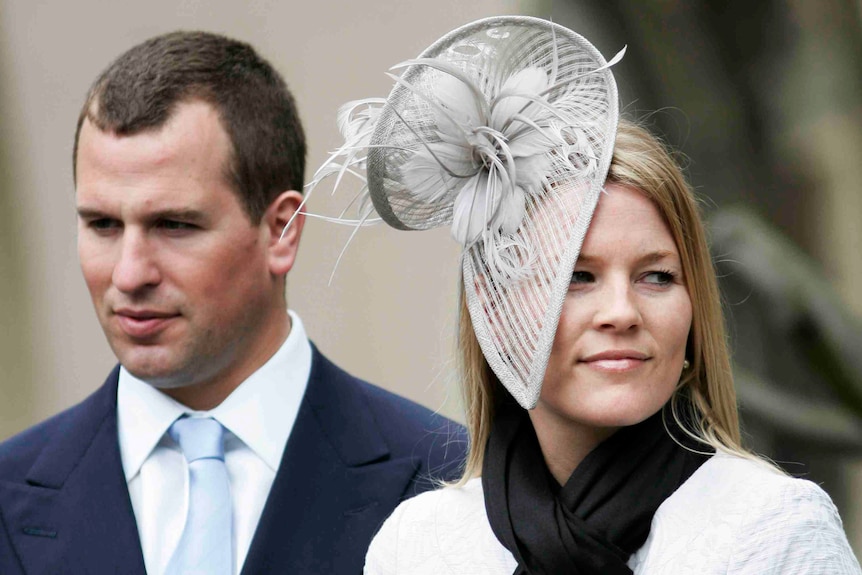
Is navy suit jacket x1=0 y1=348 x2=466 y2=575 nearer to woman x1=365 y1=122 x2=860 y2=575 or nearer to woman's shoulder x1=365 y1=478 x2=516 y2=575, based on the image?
woman's shoulder x1=365 y1=478 x2=516 y2=575

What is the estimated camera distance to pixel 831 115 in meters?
4.68

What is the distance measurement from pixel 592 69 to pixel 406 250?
3.64 metres

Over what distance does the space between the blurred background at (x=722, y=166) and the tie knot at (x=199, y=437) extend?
33.0 inches

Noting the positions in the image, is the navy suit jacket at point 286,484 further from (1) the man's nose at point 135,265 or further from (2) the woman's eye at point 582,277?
(2) the woman's eye at point 582,277

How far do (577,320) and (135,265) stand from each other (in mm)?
1078

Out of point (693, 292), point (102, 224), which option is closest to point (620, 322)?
point (693, 292)

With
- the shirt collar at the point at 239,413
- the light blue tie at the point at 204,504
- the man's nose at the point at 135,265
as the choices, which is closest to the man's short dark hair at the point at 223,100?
the man's nose at the point at 135,265

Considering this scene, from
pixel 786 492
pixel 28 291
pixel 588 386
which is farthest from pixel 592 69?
pixel 28 291

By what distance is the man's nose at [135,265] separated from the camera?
293 cm

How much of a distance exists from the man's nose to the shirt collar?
0.27m

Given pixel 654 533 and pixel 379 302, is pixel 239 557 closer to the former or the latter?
pixel 654 533

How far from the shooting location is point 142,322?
296cm

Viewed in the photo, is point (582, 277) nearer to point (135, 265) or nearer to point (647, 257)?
point (647, 257)

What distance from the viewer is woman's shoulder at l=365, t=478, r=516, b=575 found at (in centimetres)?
237
